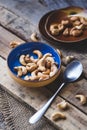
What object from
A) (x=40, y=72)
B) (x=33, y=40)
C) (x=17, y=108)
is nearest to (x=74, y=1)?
(x=33, y=40)

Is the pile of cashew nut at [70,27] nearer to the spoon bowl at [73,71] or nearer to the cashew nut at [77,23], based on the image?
the cashew nut at [77,23]

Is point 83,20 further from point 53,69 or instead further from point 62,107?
point 62,107

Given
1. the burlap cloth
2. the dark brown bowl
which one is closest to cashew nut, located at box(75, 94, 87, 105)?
the burlap cloth

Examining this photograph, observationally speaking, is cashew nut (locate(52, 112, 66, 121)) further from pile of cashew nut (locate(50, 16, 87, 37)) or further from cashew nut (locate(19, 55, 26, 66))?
pile of cashew nut (locate(50, 16, 87, 37))

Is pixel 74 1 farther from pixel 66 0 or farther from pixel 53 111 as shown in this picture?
pixel 53 111

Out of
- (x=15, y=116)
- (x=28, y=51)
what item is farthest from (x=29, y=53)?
(x=15, y=116)
